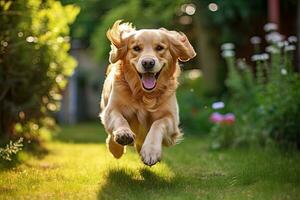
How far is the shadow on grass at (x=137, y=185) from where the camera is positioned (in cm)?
405

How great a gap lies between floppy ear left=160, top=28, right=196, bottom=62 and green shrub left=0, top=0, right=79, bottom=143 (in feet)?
6.74

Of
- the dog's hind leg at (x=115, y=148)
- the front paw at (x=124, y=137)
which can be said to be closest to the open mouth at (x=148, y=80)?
the front paw at (x=124, y=137)

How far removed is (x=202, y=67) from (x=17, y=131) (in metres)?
6.89

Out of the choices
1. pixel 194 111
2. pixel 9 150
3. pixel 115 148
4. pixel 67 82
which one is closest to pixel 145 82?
pixel 115 148

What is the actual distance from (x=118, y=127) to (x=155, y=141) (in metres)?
0.31

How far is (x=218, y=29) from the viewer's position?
41.7 feet

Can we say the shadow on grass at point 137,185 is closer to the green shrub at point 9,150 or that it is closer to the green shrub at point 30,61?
the green shrub at point 9,150

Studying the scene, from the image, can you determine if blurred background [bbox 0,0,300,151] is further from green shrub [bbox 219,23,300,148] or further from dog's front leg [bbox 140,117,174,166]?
dog's front leg [bbox 140,117,174,166]

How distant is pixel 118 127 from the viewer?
15.1 ft

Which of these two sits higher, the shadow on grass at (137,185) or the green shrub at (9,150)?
the green shrub at (9,150)

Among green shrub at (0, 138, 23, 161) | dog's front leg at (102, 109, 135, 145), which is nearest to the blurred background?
green shrub at (0, 138, 23, 161)

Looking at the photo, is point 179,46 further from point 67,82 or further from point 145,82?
point 67,82

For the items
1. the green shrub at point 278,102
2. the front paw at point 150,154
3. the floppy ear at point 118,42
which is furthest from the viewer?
the green shrub at point 278,102

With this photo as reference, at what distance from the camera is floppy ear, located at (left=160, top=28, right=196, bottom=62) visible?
5.00 m
